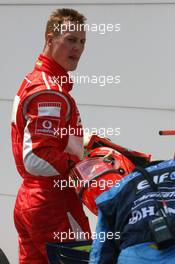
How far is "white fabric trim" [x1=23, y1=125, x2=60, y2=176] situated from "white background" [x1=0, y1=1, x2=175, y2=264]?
1.25 m

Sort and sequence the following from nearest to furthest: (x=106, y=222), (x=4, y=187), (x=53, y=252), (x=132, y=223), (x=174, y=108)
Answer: (x=132, y=223) → (x=106, y=222) → (x=53, y=252) → (x=174, y=108) → (x=4, y=187)

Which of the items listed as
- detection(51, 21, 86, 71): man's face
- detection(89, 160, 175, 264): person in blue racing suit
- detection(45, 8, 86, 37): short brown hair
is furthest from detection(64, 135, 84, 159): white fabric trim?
detection(89, 160, 175, 264): person in blue racing suit

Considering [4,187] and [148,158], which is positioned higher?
[148,158]

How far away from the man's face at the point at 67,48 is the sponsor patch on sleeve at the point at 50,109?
0.71 ft

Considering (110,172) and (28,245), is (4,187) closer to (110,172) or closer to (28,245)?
(28,245)

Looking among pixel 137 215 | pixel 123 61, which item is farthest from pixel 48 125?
pixel 123 61

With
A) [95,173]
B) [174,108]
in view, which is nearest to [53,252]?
[95,173]

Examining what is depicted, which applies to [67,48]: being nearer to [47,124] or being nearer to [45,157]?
[47,124]

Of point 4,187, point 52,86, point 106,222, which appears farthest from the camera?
point 4,187

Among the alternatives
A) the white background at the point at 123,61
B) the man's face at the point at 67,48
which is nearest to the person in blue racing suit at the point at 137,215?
the man's face at the point at 67,48

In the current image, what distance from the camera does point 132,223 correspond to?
5.87 ft

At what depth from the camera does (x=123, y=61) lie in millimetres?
3975

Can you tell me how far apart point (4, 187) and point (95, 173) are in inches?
78.8

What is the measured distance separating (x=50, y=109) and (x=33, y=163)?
0.21 meters
